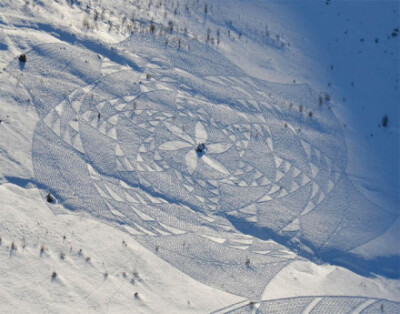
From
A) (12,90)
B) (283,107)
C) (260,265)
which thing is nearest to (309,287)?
(260,265)

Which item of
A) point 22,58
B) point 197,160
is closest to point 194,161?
point 197,160

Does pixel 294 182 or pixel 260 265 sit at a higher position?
pixel 294 182

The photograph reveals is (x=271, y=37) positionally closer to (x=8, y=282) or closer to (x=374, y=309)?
(x=374, y=309)

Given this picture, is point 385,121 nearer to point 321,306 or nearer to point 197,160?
point 197,160

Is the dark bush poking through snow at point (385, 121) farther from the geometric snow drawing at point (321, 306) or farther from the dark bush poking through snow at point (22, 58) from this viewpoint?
the dark bush poking through snow at point (22, 58)

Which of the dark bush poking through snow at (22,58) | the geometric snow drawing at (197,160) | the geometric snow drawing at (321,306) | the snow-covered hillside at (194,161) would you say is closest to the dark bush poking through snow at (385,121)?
the snow-covered hillside at (194,161)

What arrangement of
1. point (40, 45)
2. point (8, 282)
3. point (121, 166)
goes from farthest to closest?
point (40, 45), point (121, 166), point (8, 282)

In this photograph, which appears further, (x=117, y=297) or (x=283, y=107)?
(x=283, y=107)
